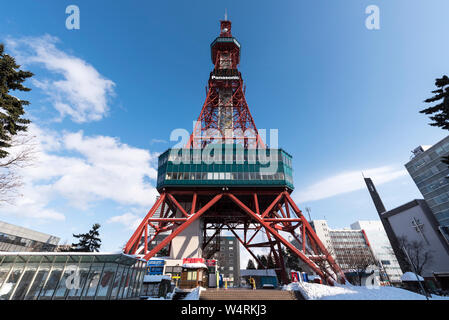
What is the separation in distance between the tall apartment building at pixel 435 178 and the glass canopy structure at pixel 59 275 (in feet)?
174

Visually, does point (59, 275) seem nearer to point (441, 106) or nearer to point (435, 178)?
point (441, 106)

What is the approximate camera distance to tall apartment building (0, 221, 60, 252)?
4219 centimetres

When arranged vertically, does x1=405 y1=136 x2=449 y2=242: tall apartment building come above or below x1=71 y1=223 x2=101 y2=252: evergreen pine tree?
above

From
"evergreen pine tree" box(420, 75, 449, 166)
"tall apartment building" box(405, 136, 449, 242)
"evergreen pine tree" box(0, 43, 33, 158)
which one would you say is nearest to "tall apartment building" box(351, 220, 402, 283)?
"tall apartment building" box(405, 136, 449, 242)

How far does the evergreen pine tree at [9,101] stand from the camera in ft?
46.5

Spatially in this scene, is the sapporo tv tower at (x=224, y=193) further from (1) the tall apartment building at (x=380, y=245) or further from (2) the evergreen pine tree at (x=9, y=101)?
(1) the tall apartment building at (x=380, y=245)

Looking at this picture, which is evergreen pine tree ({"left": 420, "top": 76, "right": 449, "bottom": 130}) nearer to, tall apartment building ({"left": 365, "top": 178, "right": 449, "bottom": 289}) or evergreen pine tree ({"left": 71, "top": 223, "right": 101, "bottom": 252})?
tall apartment building ({"left": 365, "top": 178, "right": 449, "bottom": 289})

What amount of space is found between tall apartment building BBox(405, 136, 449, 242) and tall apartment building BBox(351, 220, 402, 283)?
43.4 m

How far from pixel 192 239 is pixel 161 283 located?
38.5ft

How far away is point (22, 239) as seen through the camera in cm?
4672

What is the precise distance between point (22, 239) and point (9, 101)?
1998 inches

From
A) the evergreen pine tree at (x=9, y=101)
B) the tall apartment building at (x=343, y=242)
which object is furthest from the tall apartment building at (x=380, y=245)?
the evergreen pine tree at (x=9, y=101)

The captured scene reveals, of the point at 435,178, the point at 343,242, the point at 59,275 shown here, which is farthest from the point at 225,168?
the point at 343,242
